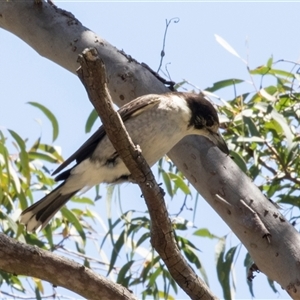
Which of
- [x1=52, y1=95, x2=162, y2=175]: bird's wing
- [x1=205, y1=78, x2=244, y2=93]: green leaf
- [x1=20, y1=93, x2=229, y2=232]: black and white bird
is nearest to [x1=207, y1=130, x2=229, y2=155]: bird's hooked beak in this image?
[x1=20, y1=93, x2=229, y2=232]: black and white bird

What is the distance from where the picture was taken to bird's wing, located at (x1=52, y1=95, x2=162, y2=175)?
341 cm

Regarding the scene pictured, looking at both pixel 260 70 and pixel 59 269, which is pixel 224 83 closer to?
pixel 260 70

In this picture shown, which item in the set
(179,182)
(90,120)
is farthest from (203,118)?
(90,120)

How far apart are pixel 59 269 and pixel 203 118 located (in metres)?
1.29

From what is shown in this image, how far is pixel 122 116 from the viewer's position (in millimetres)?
3473

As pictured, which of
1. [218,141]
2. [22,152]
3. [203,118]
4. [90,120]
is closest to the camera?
[218,141]

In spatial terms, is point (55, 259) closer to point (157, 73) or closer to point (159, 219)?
point (159, 219)

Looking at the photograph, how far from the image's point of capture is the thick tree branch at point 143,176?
95.3 inches

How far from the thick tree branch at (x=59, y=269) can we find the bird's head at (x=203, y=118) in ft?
3.12

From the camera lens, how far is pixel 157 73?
3.52 metres

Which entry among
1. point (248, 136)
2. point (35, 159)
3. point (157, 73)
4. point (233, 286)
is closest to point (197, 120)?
point (157, 73)

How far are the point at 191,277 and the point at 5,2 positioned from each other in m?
1.74

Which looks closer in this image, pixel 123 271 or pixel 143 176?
pixel 143 176

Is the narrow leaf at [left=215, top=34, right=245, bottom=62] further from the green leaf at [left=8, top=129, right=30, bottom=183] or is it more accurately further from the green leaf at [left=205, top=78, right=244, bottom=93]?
the green leaf at [left=8, top=129, right=30, bottom=183]
